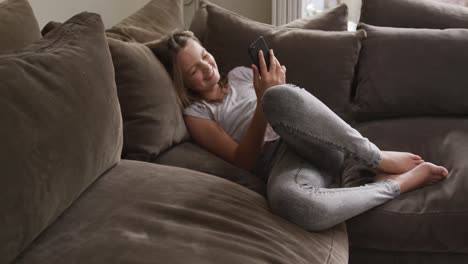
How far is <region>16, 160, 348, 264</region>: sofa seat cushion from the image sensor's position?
103 cm

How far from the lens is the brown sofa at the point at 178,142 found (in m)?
1.04

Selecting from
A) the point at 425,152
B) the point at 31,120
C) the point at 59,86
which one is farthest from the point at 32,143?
the point at 425,152

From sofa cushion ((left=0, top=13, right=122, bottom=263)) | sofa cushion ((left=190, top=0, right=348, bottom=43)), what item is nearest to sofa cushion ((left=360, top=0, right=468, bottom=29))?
sofa cushion ((left=190, top=0, right=348, bottom=43))

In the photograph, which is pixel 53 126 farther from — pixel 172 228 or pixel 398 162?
pixel 398 162

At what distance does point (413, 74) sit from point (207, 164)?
32.6 inches

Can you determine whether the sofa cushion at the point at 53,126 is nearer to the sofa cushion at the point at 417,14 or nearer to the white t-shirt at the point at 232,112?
the white t-shirt at the point at 232,112

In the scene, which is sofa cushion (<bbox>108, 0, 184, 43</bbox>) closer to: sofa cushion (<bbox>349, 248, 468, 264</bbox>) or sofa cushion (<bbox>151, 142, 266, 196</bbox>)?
sofa cushion (<bbox>151, 142, 266, 196</bbox>)

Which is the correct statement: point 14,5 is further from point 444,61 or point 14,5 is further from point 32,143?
point 444,61

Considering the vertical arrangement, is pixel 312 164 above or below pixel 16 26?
below

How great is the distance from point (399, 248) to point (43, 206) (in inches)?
36.8

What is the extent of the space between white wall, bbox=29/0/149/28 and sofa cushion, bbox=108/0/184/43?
1.40 ft

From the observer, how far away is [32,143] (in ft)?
3.39

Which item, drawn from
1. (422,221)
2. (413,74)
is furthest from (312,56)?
(422,221)

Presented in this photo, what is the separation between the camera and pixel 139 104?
1.60m
